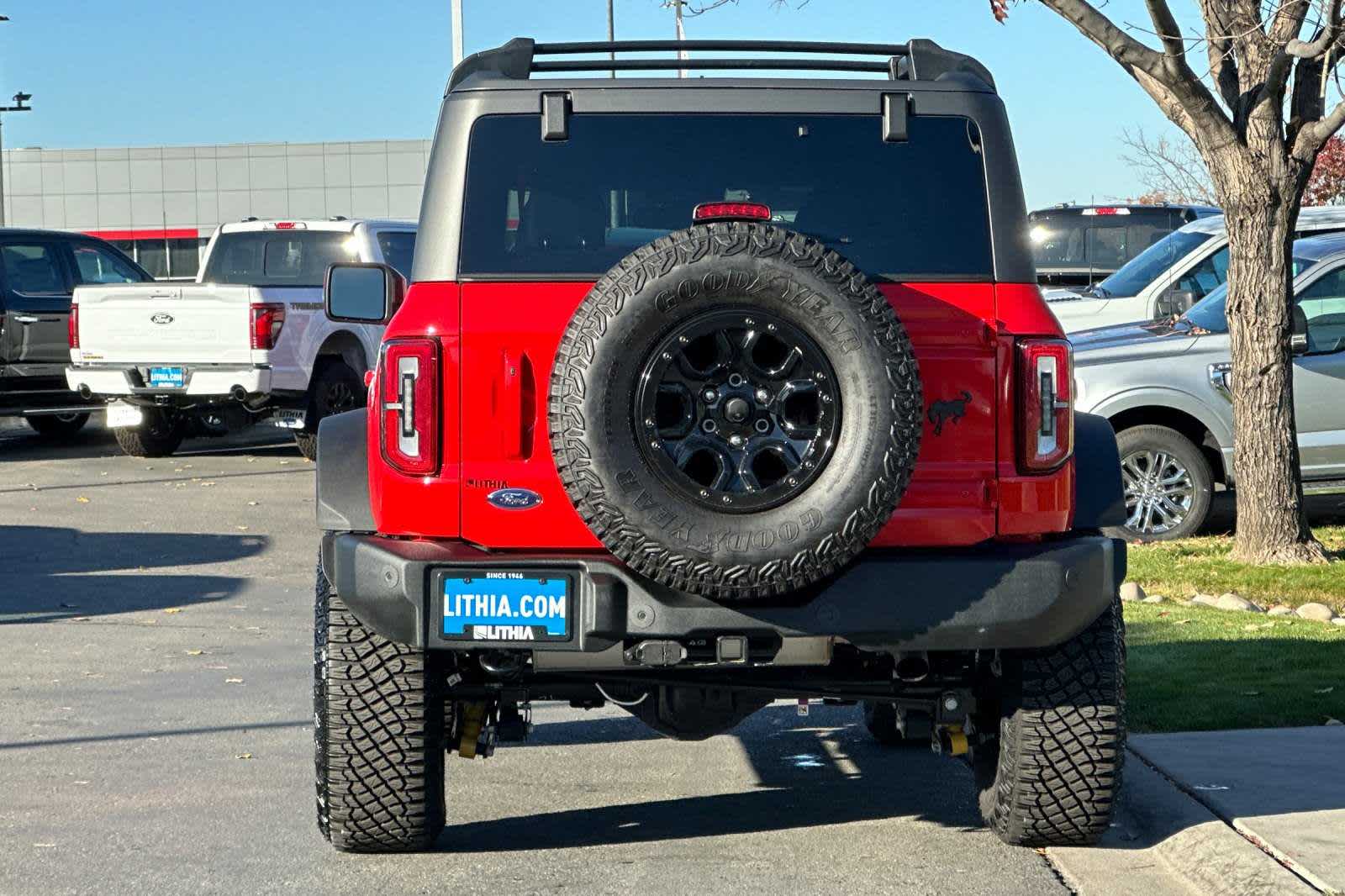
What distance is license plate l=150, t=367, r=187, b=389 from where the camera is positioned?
16547 mm

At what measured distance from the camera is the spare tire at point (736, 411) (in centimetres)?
460

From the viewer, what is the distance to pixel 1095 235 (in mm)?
22109

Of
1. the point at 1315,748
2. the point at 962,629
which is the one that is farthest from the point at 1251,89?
the point at 962,629

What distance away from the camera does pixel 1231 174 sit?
11.0 meters

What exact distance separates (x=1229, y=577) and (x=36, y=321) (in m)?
11.4

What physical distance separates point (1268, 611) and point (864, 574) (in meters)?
5.68

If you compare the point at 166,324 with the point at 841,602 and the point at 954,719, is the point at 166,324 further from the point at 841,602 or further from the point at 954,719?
the point at 841,602

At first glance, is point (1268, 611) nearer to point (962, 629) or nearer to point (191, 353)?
point (962, 629)

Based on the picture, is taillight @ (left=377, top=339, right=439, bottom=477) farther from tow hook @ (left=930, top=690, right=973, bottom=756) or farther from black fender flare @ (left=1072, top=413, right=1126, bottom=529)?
black fender flare @ (left=1072, top=413, right=1126, bottom=529)

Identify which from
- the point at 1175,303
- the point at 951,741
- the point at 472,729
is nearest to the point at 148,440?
the point at 1175,303

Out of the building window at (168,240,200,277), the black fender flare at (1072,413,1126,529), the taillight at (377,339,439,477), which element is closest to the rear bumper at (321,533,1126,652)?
the taillight at (377,339,439,477)

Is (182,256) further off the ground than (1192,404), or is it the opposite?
(182,256)

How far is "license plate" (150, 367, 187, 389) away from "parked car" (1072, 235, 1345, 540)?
778 centimetres

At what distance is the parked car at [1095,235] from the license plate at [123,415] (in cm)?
1000
